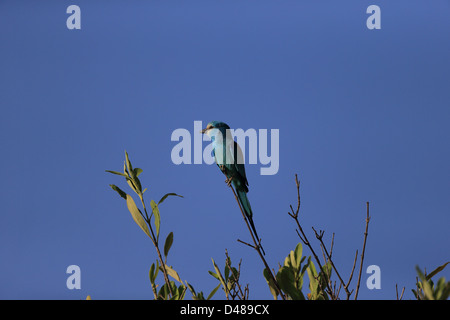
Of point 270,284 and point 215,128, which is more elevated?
point 215,128

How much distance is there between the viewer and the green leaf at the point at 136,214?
1.48m

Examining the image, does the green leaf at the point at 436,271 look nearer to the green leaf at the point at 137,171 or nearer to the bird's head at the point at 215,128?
the green leaf at the point at 137,171

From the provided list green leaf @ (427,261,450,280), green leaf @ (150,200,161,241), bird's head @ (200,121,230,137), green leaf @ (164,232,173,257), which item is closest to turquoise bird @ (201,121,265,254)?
bird's head @ (200,121,230,137)

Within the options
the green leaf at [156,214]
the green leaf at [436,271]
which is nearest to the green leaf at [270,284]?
the green leaf at [156,214]

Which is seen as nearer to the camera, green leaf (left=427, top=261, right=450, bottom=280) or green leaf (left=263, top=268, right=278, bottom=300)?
green leaf (left=427, top=261, right=450, bottom=280)

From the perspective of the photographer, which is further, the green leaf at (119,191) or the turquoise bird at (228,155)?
the turquoise bird at (228,155)

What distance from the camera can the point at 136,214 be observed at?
1.49 m

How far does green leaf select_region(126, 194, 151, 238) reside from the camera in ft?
4.87

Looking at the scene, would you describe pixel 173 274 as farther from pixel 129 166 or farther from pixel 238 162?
pixel 238 162

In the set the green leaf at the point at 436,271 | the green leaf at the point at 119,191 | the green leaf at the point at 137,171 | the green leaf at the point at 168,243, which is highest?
the green leaf at the point at 137,171

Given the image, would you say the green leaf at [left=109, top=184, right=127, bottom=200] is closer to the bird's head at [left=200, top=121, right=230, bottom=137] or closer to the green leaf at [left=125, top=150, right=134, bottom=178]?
the green leaf at [left=125, top=150, right=134, bottom=178]

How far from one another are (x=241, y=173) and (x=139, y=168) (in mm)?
1970

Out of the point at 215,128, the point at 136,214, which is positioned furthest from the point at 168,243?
the point at 215,128

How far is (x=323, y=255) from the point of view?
1.56m
